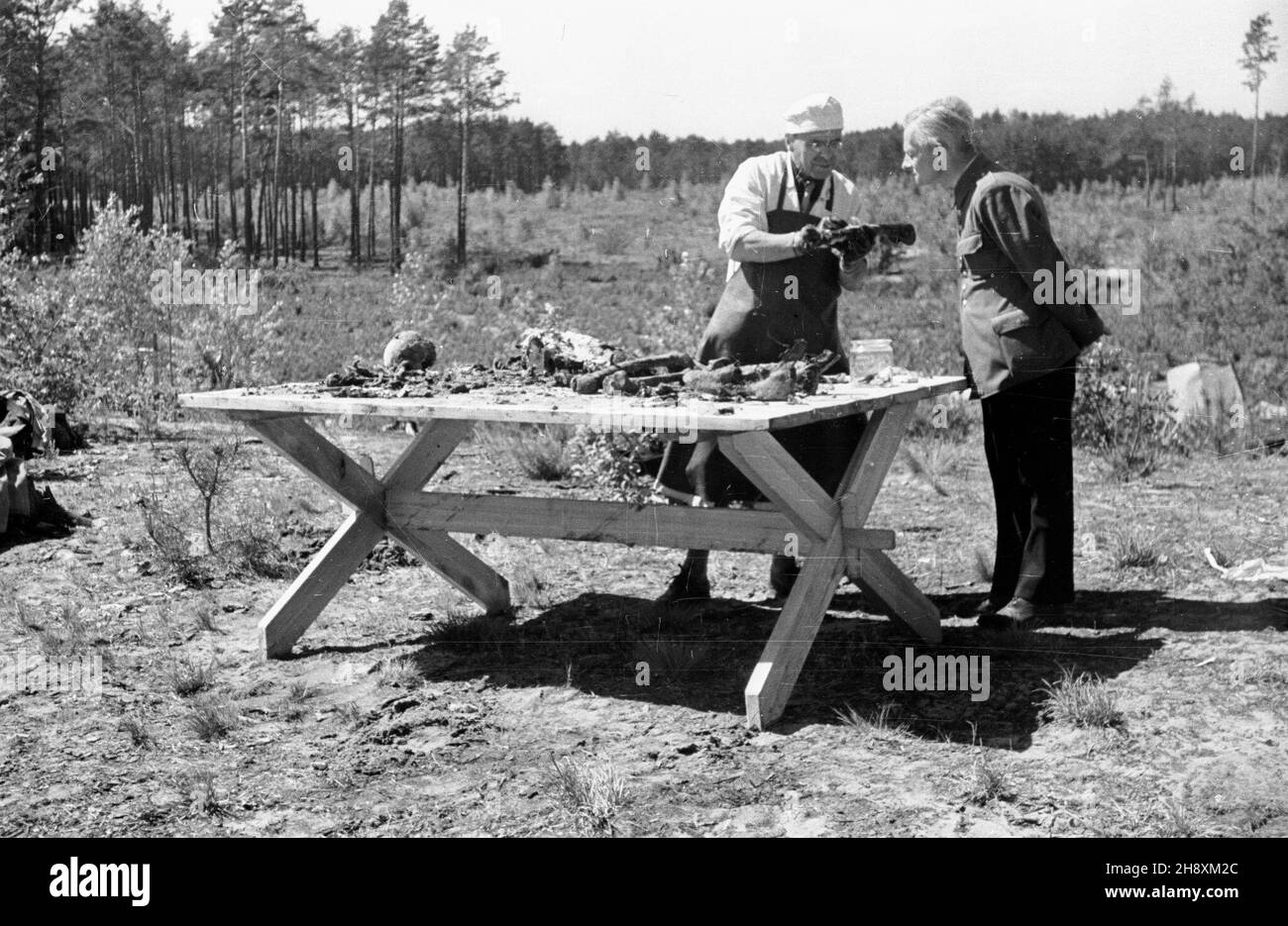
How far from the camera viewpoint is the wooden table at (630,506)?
148 inches

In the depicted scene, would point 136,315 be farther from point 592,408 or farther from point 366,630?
point 592,408

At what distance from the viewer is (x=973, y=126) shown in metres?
4.41

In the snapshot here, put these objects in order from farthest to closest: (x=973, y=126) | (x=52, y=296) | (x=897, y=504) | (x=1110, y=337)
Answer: (x=1110, y=337) → (x=52, y=296) → (x=897, y=504) → (x=973, y=126)

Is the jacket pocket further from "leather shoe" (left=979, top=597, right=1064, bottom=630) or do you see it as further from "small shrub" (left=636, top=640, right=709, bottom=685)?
"small shrub" (left=636, top=640, right=709, bottom=685)

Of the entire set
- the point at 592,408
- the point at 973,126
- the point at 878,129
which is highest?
the point at 878,129

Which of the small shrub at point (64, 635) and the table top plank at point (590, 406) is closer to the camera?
the table top plank at point (590, 406)

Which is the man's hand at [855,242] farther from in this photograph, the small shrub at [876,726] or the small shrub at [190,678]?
the small shrub at [190,678]

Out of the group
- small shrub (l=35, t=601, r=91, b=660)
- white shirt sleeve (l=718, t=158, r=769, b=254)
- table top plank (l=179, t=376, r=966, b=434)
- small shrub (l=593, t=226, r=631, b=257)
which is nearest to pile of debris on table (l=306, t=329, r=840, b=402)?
table top plank (l=179, t=376, r=966, b=434)

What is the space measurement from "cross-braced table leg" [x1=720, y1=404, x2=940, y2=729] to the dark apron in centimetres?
47

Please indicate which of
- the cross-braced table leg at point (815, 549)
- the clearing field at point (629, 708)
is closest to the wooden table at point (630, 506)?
the cross-braced table leg at point (815, 549)

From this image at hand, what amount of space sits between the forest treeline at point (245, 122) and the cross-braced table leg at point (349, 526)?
5.13 feet
